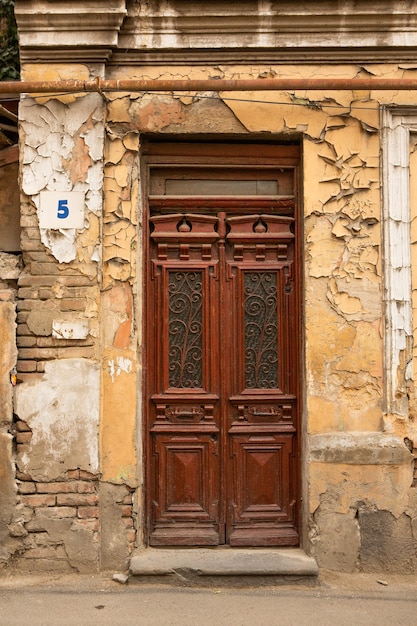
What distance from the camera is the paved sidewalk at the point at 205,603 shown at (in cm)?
396

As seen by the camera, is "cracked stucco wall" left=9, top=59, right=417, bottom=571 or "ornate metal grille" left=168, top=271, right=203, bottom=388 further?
"ornate metal grille" left=168, top=271, right=203, bottom=388

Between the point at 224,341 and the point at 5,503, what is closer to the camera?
the point at 5,503

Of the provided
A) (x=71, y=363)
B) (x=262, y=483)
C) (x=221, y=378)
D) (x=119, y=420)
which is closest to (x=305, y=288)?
(x=221, y=378)

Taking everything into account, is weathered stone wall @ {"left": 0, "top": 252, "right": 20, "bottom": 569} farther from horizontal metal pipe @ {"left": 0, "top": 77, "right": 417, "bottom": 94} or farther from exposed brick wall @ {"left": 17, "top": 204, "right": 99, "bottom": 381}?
horizontal metal pipe @ {"left": 0, "top": 77, "right": 417, "bottom": 94}

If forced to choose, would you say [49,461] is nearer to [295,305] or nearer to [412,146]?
[295,305]

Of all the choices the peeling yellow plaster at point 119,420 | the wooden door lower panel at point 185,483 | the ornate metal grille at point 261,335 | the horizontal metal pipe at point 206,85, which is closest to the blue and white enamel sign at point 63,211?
the horizontal metal pipe at point 206,85

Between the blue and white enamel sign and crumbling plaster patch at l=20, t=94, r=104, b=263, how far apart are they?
0.11 feet

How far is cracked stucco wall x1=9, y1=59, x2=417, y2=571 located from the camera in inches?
181

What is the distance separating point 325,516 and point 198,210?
226cm

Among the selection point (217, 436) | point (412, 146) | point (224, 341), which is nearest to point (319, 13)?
point (412, 146)

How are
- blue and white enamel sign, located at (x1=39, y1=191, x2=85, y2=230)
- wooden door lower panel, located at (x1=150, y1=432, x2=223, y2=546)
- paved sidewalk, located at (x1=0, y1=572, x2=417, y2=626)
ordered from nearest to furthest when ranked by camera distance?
paved sidewalk, located at (x1=0, y1=572, x2=417, y2=626) < blue and white enamel sign, located at (x1=39, y1=191, x2=85, y2=230) < wooden door lower panel, located at (x1=150, y1=432, x2=223, y2=546)

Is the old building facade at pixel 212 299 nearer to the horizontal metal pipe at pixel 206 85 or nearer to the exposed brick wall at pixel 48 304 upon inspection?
the exposed brick wall at pixel 48 304

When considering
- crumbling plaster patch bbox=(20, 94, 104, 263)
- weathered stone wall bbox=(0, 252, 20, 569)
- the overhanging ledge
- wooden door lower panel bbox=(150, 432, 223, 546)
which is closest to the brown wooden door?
wooden door lower panel bbox=(150, 432, 223, 546)

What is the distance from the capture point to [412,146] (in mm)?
4766
